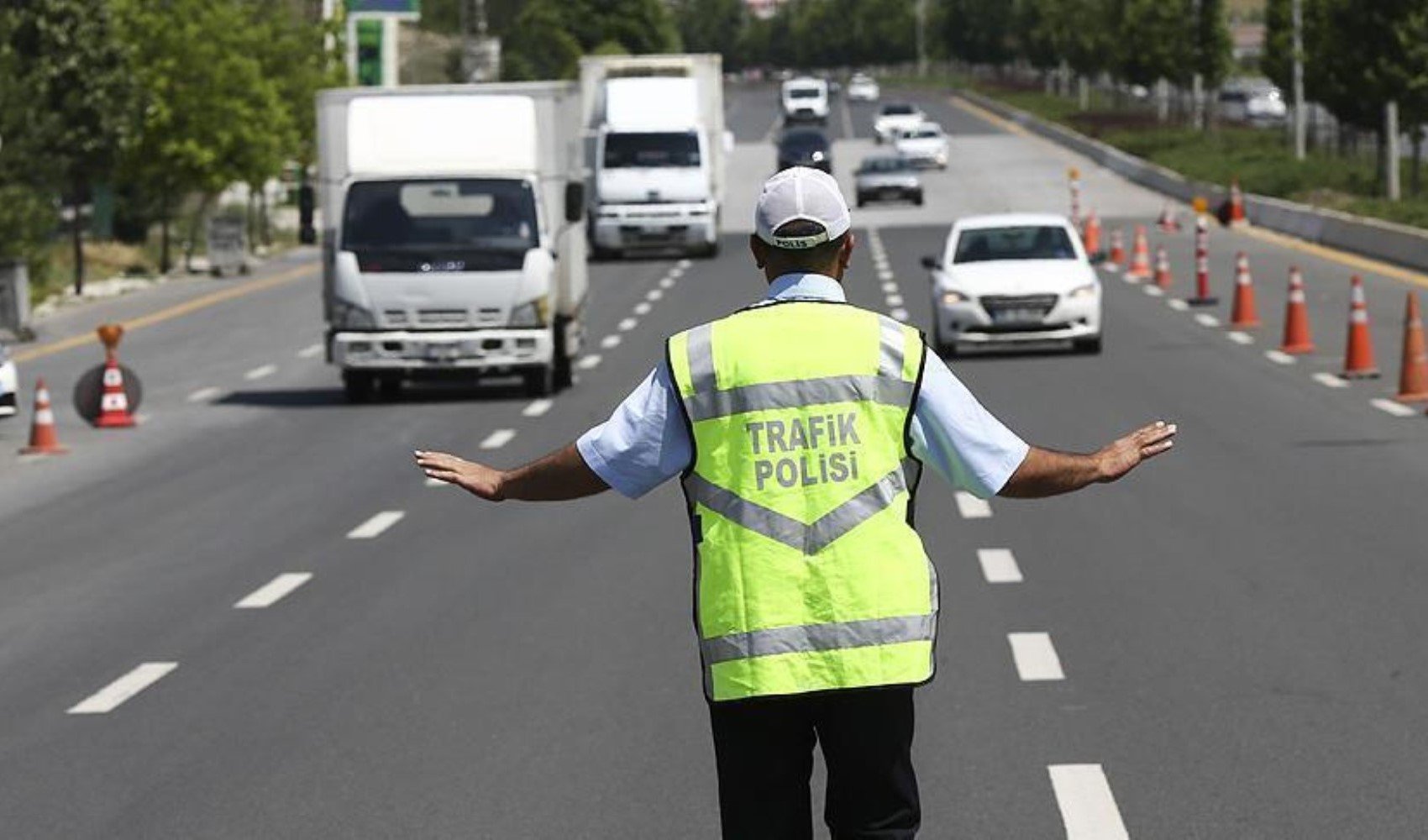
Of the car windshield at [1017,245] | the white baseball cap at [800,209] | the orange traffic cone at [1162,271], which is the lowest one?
the orange traffic cone at [1162,271]

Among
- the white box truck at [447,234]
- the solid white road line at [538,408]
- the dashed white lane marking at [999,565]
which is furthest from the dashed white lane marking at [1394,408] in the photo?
the dashed white lane marking at [999,565]

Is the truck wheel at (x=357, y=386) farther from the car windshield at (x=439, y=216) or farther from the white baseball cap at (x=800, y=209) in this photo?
the white baseball cap at (x=800, y=209)

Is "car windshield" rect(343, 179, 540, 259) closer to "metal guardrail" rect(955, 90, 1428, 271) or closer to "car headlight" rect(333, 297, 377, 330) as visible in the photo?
"car headlight" rect(333, 297, 377, 330)

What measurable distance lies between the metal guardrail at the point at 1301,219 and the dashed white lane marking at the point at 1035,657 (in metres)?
31.0

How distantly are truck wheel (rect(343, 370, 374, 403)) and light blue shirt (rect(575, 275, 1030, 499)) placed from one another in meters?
21.8

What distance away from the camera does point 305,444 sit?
23.3 metres

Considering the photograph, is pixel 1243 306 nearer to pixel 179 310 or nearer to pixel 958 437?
pixel 179 310

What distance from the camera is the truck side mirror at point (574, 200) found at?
27.8 m

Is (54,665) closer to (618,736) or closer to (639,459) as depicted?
(618,736)

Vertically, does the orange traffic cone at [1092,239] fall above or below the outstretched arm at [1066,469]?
below

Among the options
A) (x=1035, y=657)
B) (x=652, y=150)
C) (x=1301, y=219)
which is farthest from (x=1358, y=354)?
(x=1301, y=219)

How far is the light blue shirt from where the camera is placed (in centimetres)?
550

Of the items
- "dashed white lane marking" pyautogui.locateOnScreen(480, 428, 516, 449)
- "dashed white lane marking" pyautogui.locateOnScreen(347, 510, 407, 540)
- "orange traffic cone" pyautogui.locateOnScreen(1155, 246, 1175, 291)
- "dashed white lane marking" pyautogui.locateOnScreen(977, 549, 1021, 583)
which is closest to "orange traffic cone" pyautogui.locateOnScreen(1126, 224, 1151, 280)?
"orange traffic cone" pyautogui.locateOnScreen(1155, 246, 1175, 291)

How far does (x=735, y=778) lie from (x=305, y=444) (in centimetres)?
1810
